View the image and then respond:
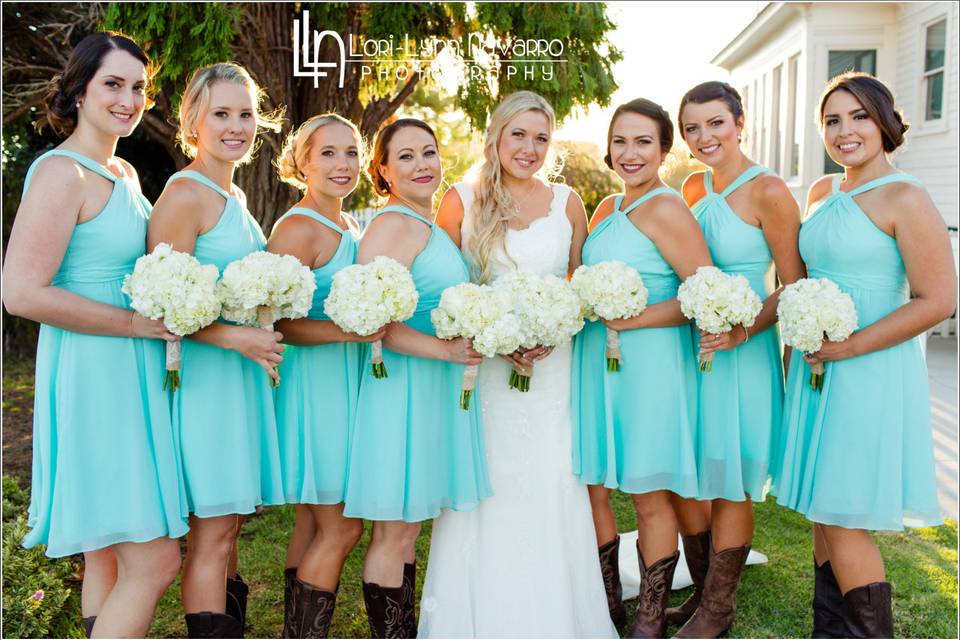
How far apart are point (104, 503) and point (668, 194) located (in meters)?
2.98

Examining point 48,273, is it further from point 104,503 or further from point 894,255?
point 894,255

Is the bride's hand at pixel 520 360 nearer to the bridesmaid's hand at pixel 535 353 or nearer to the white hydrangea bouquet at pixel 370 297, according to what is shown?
the bridesmaid's hand at pixel 535 353

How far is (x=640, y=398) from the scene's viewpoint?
403 cm

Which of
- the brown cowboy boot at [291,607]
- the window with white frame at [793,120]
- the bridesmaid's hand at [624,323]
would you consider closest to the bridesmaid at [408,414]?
the brown cowboy boot at [291,607]

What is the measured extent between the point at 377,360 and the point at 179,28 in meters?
4.01

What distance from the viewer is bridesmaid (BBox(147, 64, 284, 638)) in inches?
133

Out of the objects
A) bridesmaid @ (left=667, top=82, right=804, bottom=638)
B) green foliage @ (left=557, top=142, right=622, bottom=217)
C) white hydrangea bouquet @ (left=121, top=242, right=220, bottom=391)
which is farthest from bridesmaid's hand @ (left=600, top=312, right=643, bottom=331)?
green foliage @ (left=557, top=142, right=622, bottom=217)

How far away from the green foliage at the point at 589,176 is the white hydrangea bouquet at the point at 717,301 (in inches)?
418

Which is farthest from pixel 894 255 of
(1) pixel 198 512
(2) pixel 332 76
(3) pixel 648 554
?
(2) pixel 332 76

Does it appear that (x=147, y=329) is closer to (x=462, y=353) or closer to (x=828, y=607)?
(x=462, y=353)

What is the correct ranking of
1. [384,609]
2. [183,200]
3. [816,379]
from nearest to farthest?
[183,200]
[816,379]
[384,609]

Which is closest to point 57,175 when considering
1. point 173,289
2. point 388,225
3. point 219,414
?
point 173,289

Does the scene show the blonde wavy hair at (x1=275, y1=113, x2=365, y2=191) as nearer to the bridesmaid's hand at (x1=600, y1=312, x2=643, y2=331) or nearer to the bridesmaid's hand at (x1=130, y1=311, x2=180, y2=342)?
the bridesmaid's hand at (x1=130, y1=311, x2=180, y2=342)

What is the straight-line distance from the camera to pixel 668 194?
4008 mm
